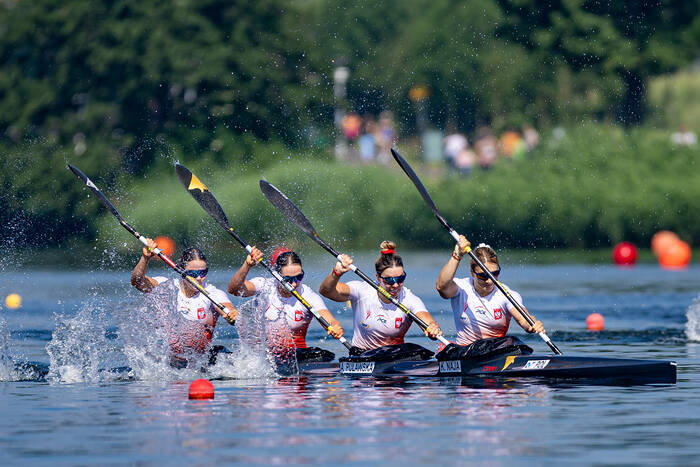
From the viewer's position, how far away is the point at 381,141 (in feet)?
169

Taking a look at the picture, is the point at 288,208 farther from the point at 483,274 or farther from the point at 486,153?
the point at 486,153

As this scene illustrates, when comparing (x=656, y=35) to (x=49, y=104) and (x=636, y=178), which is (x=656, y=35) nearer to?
(x=636, y=178)

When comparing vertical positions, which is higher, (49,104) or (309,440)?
(49,104)

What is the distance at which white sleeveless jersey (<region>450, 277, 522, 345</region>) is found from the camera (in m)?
17.1

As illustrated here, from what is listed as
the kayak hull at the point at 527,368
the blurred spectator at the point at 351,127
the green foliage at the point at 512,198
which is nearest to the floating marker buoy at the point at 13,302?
the kayak hull at the point at 527,368

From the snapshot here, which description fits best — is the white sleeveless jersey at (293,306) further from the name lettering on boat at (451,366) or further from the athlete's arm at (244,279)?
the name lettering on boat at (451,366)

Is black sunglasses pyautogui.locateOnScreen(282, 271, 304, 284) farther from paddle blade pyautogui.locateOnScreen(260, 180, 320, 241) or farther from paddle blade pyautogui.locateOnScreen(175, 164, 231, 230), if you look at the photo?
paddle blade pyautogui.locateOnScreen(175, 164, 231, 230)

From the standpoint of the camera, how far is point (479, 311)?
17125 millimetres

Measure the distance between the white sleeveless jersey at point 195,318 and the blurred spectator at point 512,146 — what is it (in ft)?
102

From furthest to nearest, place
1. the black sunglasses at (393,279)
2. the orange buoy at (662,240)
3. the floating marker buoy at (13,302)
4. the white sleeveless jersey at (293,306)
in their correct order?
the orange buoy at (662,240), the floating marker buoy at (13,302), the white sleeveless jersey at (293,306), the black sunglasses at (393,279)

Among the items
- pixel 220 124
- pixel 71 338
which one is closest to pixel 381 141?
pixel 220 124

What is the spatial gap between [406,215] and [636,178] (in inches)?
268

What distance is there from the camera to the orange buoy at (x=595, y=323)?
956 inches

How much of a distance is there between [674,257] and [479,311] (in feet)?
79.6
